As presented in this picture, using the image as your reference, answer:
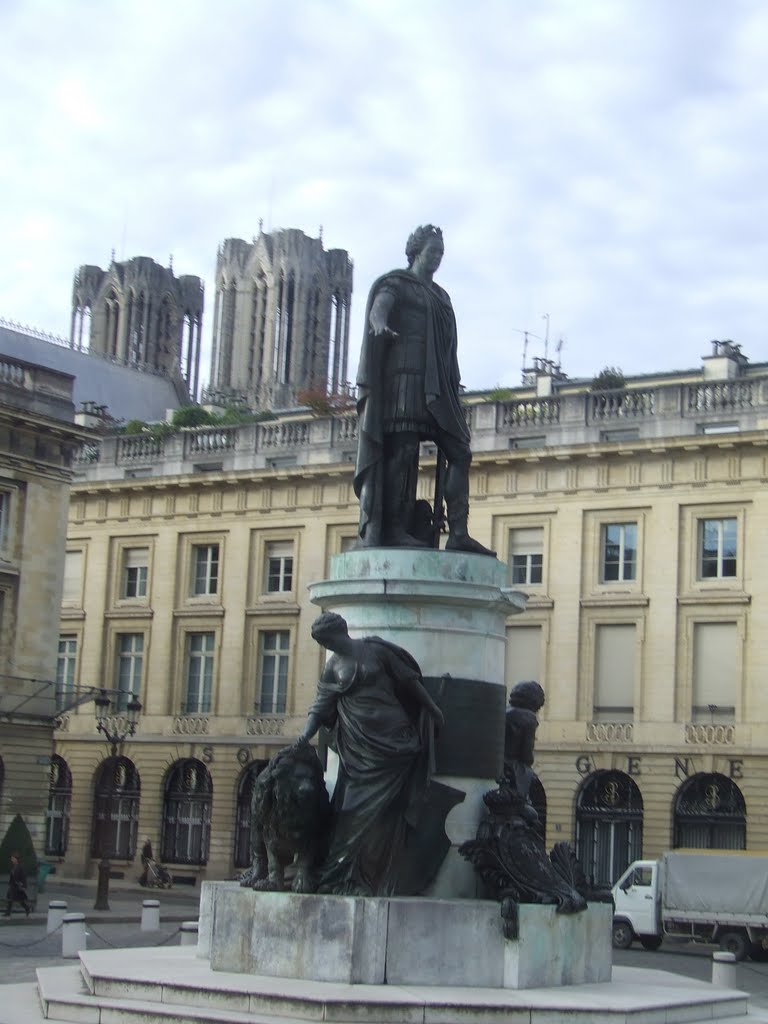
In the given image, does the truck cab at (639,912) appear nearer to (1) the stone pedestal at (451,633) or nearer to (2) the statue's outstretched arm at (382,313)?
(1) the stone pedestal at (451,633)

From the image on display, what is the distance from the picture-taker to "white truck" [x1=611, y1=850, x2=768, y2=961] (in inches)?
1324

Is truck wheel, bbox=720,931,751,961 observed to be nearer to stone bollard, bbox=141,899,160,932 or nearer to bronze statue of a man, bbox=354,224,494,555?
stone bollard, bbox=141,899,160,932

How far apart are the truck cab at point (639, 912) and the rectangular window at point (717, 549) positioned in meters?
11.4

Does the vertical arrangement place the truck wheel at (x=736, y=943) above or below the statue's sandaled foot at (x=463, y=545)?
below

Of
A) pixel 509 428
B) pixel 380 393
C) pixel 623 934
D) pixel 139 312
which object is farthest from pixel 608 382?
pixel 139 312

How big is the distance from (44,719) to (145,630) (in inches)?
459

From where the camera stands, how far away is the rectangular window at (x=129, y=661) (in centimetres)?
5500

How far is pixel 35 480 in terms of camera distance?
44062mm

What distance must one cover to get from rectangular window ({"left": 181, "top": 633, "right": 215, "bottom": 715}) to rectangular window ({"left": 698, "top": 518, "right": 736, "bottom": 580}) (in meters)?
15.6

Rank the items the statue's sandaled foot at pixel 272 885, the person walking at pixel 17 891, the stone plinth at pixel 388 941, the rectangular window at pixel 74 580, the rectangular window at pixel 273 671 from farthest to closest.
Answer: the rectangular window at pixel 74 580 < the rectangular window at pixel 273 671 < the person walking at pixel 17 891 < the statue's sandaled foot at pixel 272 885 < the stone plinth at pixel 388 941

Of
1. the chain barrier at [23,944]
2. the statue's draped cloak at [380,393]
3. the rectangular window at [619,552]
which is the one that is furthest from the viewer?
the rectangular window at [619,552]

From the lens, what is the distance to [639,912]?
35.3 metres

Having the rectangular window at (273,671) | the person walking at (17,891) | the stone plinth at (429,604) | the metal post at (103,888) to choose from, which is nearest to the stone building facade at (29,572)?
A: the metal post at (103,888)

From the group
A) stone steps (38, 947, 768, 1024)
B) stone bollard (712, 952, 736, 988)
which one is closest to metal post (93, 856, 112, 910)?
stone bollard (712, 952, 736, 988)
